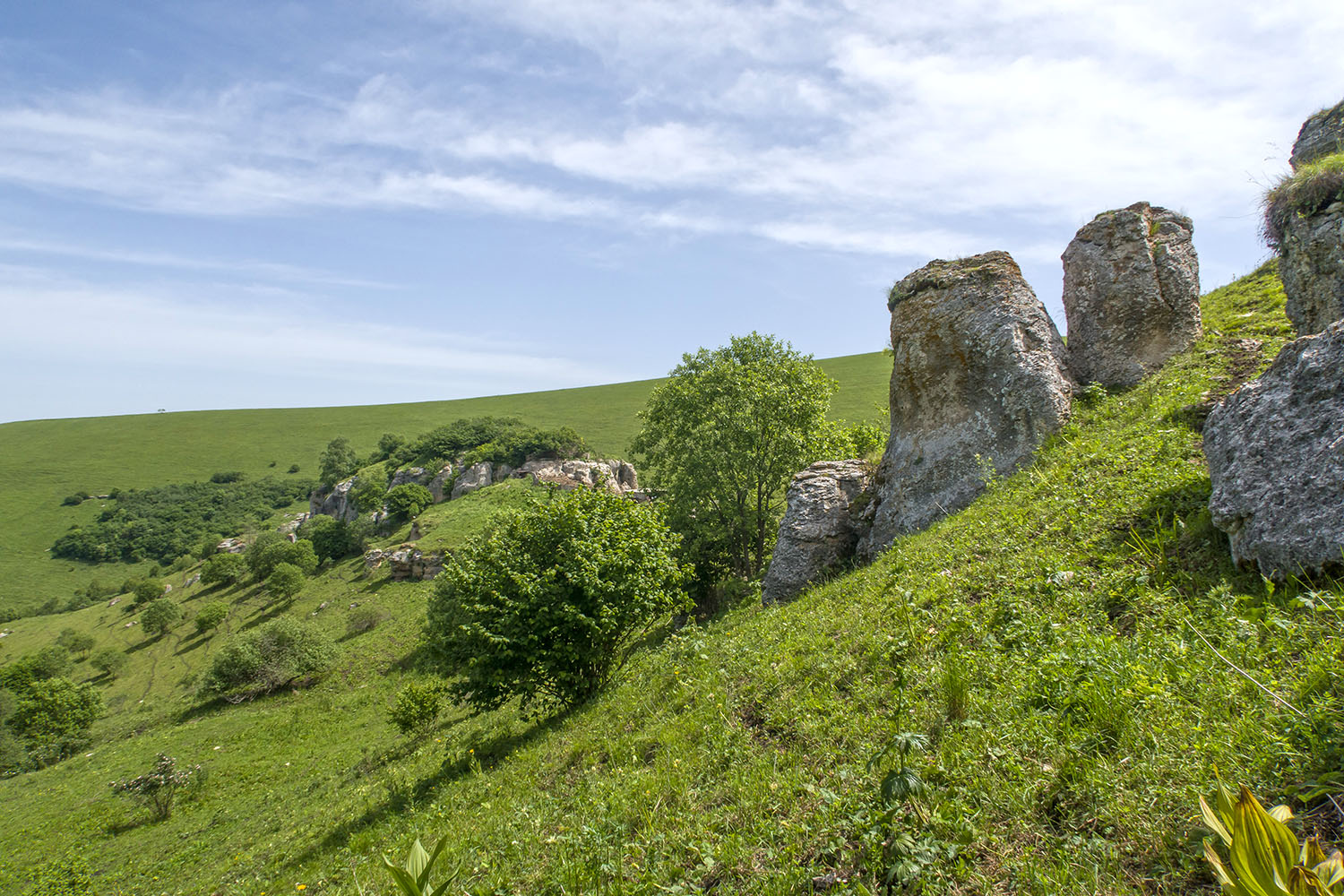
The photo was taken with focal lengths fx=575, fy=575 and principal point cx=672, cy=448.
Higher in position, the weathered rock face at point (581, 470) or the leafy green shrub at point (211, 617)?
the weathered rock face at point (581, 470)

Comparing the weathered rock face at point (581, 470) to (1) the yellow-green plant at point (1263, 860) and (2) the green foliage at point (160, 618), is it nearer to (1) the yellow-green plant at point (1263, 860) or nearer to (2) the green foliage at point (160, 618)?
(2) the green foliage at point (160, 618)

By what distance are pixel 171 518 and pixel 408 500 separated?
68.6 meters

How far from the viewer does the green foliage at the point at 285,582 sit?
59531 mm

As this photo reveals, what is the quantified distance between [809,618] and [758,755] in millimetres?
3877

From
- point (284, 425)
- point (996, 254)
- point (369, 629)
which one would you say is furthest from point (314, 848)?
point (284, 425)

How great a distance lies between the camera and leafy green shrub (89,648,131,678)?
2202 inches

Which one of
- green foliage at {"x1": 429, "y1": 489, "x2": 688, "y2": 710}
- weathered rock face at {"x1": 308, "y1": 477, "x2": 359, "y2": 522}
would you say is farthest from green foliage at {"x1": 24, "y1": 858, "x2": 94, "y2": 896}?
weathered rock face at {"x1": 308, "y1": 477, "x2": 359, "y2": 522}

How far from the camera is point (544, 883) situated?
5.29 m

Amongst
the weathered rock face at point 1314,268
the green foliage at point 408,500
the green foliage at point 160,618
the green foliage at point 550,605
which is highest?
the weathered rock face at point 1314,268

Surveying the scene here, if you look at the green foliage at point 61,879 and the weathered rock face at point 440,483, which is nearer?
the green foliage at point 61,879

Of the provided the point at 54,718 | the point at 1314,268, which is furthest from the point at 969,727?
the point at 54,718

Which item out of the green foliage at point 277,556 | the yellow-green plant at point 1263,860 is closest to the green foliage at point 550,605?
the yellow-green plant at point 1263,860

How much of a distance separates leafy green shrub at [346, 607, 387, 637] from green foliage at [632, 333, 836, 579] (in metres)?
33.2

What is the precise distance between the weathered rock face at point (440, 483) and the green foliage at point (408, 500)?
8.33 ft
